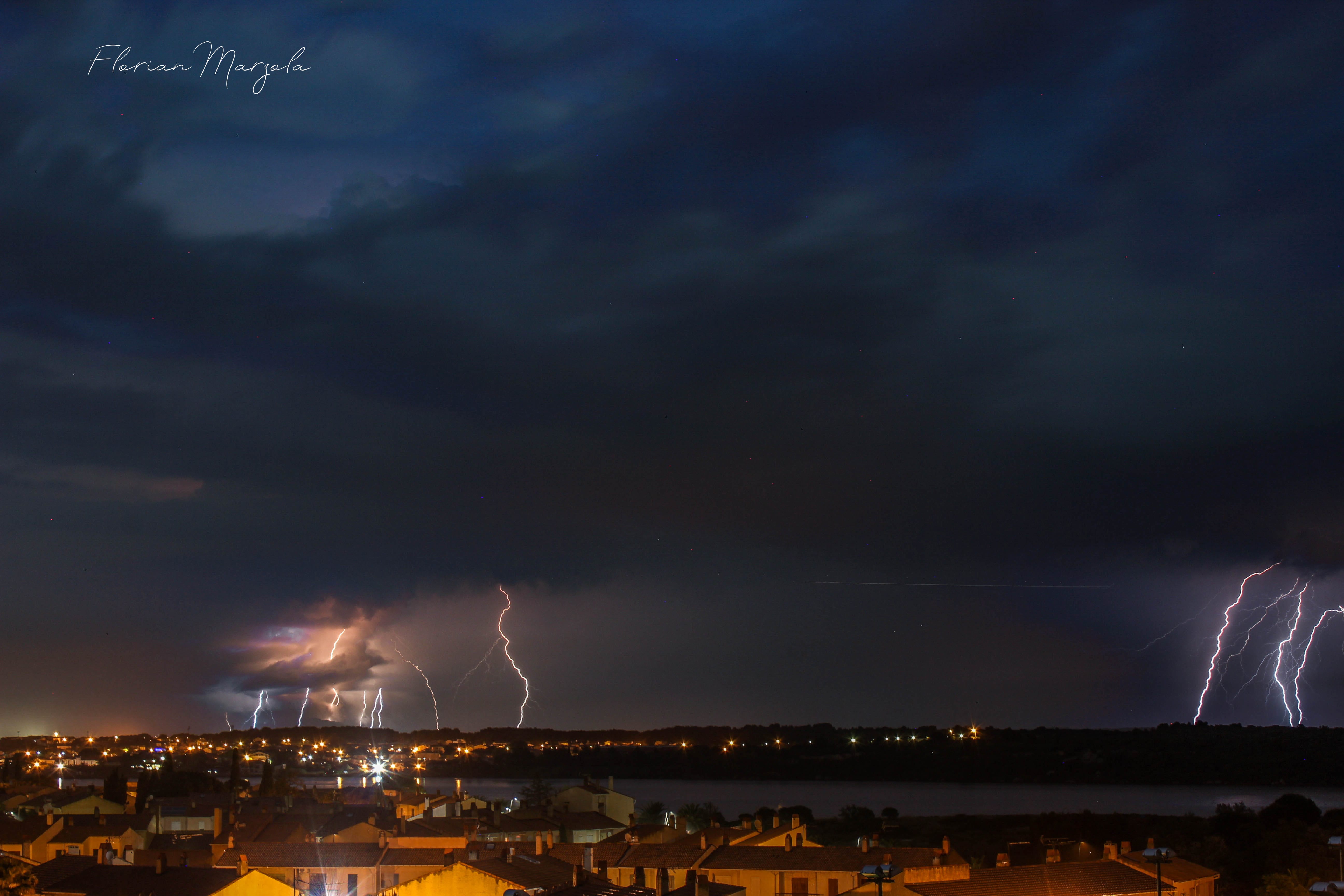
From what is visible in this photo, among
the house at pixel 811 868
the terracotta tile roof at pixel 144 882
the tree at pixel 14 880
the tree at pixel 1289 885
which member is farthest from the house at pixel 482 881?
the tree at pixel 1289 885

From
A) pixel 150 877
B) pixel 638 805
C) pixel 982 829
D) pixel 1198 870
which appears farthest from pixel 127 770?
pixel 1198 870

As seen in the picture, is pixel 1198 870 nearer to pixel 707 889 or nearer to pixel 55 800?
pixel 707 889

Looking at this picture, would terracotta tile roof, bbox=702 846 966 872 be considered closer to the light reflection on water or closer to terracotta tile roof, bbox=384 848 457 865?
terracotta tile roof, bbox=384 848 457 865

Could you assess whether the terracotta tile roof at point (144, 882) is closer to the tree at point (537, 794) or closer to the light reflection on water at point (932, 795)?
the tree at point (537, 794)

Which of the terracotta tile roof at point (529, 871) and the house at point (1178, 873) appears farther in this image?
the house at point (1178, 873)

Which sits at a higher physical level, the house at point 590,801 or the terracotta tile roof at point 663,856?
the house at point 590,801

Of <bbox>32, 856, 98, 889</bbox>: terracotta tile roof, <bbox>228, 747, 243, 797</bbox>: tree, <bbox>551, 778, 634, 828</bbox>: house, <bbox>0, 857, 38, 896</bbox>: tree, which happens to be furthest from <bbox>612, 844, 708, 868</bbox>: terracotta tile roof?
<bbox>228, 747, 243, 797</bbox>: tree
